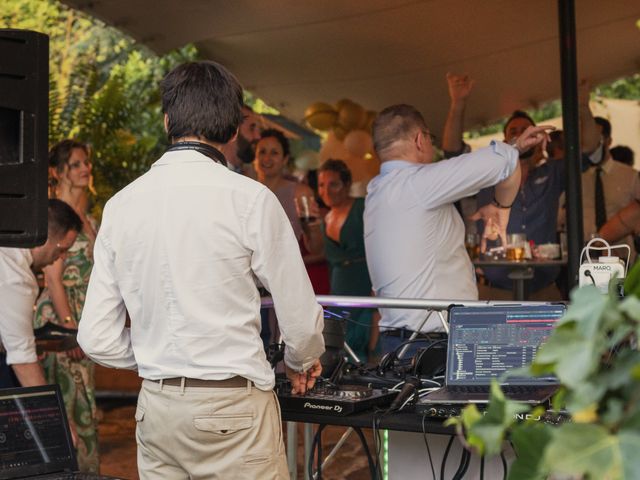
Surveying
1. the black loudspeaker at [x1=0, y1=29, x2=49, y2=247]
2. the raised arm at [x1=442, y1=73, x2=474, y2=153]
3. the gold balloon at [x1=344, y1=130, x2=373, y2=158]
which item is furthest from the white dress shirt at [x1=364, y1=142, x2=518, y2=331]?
the gold balloon at [x1=344, y1=130, x2=373, y2=158]

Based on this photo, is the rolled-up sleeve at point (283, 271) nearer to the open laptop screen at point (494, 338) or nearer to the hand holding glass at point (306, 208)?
the open laptop screen at point (494, 338)

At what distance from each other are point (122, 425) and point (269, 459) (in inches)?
189

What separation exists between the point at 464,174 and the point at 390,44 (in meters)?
3.76

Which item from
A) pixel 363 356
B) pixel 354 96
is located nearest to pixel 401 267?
pixel 363 356

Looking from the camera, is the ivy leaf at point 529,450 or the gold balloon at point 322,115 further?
the gold balloon at point 322,115

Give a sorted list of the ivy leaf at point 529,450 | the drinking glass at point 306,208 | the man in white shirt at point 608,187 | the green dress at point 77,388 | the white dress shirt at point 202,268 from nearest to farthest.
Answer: the ivy leaf at point 529,450 < the white dress shirt at point 202,268 < the green dress at point 77,388 < the drinking glass at point 306,208 < the man in white shirt at point 608,187

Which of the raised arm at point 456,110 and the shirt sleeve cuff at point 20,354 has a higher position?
the raised arm at point 456,110

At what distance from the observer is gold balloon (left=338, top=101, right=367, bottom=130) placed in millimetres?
8461

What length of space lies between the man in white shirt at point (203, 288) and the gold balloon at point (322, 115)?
20.4 ft

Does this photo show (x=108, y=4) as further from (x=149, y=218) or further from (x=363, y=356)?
(x=149, y=218)

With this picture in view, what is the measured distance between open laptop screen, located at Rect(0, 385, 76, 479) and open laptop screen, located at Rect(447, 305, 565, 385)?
110 cm

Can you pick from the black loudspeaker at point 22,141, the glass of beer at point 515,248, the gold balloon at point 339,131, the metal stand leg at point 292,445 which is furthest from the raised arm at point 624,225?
the black loudspeaker at point 22,141

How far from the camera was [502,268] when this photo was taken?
580 centimetres

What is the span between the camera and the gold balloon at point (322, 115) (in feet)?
28.1
